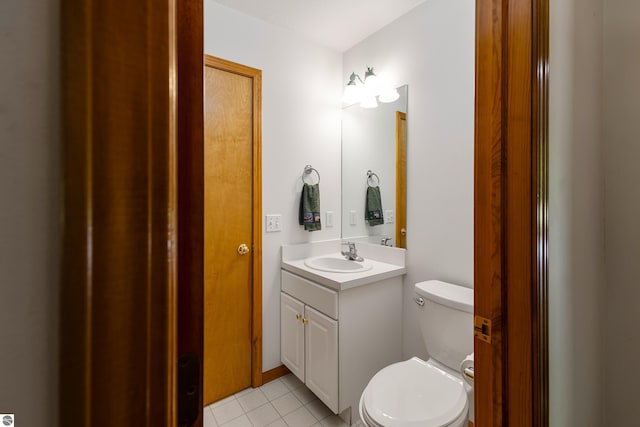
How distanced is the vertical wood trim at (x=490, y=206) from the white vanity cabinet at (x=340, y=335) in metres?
0.89

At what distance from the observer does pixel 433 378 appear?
4.42 ft

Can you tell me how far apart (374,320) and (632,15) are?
175 centimetres

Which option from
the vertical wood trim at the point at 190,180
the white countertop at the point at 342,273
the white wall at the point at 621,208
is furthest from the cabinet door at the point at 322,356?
the vertical wood trim at the point at 190,180

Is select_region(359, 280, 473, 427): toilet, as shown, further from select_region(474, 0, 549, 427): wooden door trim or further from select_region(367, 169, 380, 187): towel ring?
select_region(367, 169, 380, 187): towel ring

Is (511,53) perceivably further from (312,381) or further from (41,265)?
(312,381)

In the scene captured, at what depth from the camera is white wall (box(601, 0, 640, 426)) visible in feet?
3.51

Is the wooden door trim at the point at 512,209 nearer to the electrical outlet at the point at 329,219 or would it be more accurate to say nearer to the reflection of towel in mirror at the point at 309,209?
the reflection of towel in mirror at the point at 309,209

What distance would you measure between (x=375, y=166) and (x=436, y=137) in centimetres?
51

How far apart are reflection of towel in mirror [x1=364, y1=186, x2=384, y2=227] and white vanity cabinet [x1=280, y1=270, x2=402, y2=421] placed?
0.46 metres

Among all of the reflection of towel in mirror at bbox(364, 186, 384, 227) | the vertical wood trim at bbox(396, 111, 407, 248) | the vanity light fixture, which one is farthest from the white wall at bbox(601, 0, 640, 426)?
the reflection of towel in mirror at bbox(364, 186, 384, 227)

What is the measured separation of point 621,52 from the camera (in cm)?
110

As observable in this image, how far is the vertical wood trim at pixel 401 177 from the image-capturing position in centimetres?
195

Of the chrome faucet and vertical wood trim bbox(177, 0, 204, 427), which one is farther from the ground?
Result: vertical wood trim bbox(177, 0, 204, 427)

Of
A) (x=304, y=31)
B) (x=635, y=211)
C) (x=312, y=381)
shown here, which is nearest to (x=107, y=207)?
(x=635, y=211)
